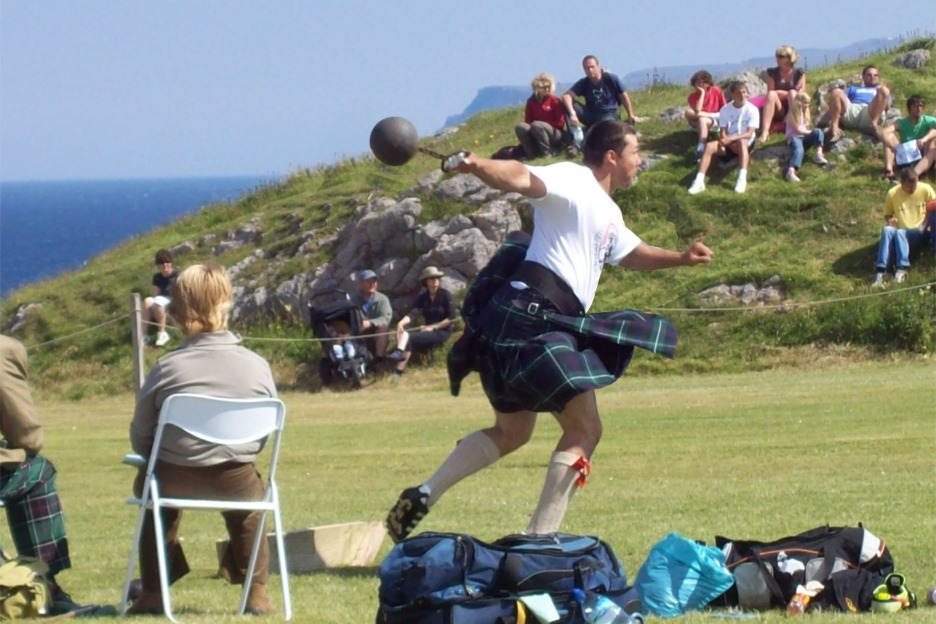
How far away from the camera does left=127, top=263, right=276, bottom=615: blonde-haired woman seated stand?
5.29m

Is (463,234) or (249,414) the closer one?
(249,414)

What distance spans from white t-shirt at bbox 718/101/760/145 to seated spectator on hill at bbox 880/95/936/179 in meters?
2.04

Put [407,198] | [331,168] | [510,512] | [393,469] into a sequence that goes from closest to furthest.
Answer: [510,512]
[393,469]
[407,198]
[331,168]

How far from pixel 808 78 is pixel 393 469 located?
56.4 ft

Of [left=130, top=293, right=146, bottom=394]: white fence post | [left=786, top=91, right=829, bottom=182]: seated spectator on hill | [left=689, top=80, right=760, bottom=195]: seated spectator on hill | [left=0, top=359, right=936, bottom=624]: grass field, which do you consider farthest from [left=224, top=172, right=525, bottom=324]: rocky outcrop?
[left=130, top=293, right=146, bottom=394]: white fence post

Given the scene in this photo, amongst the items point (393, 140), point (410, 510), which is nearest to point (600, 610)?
point (410, 510)

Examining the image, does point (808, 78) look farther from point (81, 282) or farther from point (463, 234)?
point (81, 282)

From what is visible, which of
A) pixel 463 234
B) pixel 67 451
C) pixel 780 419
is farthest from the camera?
pixel 463 234

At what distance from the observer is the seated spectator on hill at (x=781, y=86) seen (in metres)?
21.3

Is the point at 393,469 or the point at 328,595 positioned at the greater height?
the point at 328,595

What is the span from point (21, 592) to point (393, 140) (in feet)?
7.35

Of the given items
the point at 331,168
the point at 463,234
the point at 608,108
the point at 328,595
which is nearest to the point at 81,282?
the point at 331,168

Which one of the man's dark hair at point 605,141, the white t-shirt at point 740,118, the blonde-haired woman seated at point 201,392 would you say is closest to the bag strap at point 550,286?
the man's dark hair at point 605,141

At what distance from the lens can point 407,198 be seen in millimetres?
22812
